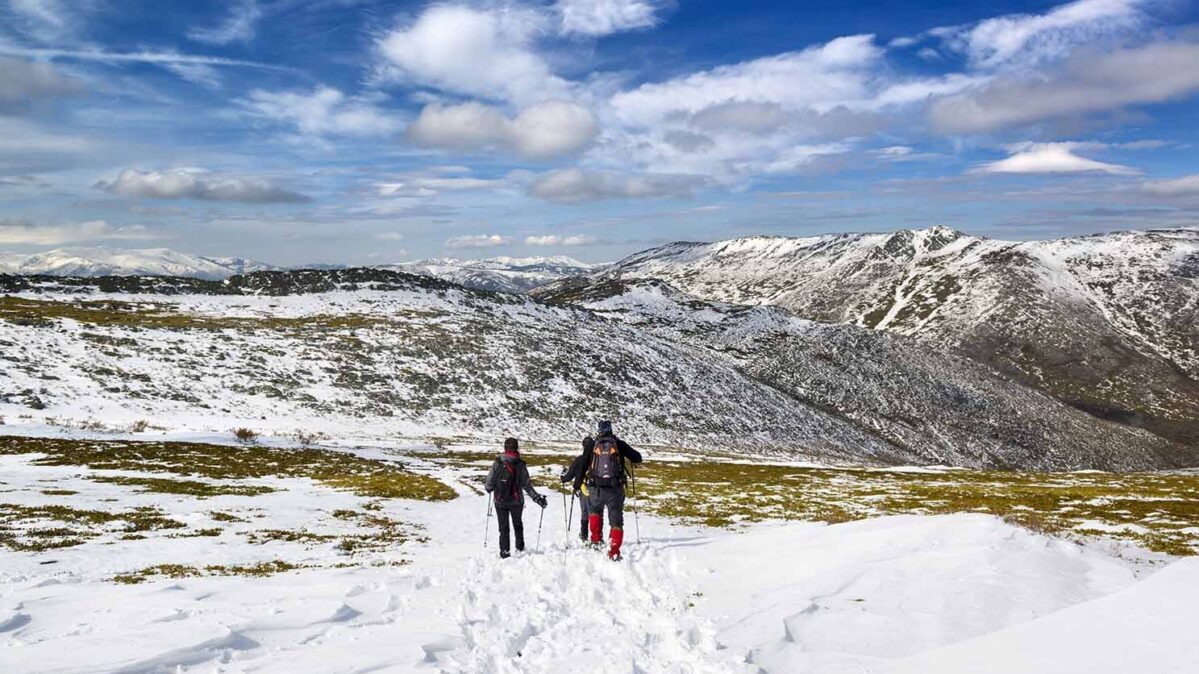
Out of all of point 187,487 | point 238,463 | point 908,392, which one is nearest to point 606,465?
point 187,487

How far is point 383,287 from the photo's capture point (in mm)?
115312

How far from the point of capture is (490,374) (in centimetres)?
8038

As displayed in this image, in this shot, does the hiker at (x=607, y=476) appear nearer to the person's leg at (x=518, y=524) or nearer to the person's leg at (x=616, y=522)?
the person's leg at (x=616, y=522)

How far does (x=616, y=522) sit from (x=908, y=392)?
113 meters

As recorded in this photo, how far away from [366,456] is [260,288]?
2945 inches

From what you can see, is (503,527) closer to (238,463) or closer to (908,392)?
(238,463)

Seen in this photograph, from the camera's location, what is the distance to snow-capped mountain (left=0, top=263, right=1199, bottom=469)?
62.6m

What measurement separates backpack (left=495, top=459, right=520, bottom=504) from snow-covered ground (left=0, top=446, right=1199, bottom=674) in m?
1.56

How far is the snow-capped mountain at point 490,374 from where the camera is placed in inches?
2466

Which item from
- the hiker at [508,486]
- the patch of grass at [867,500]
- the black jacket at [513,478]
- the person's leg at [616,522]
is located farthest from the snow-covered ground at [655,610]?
the patch of grass at [867,500]

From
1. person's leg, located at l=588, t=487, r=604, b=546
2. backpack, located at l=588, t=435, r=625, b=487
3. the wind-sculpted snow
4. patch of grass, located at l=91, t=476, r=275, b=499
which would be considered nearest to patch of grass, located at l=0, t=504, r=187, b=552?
patch of grass, located at l=91, t=476, r=275, b=499

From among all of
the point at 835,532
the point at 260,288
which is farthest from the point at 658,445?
the point at 260,288

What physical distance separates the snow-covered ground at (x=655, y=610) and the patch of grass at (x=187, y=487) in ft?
40.3

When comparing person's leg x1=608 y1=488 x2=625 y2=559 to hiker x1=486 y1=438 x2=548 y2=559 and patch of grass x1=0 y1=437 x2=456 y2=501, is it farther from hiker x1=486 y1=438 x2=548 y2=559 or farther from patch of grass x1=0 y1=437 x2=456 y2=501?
patch of grass x1=0 y1=437 x2=456 y2=501
